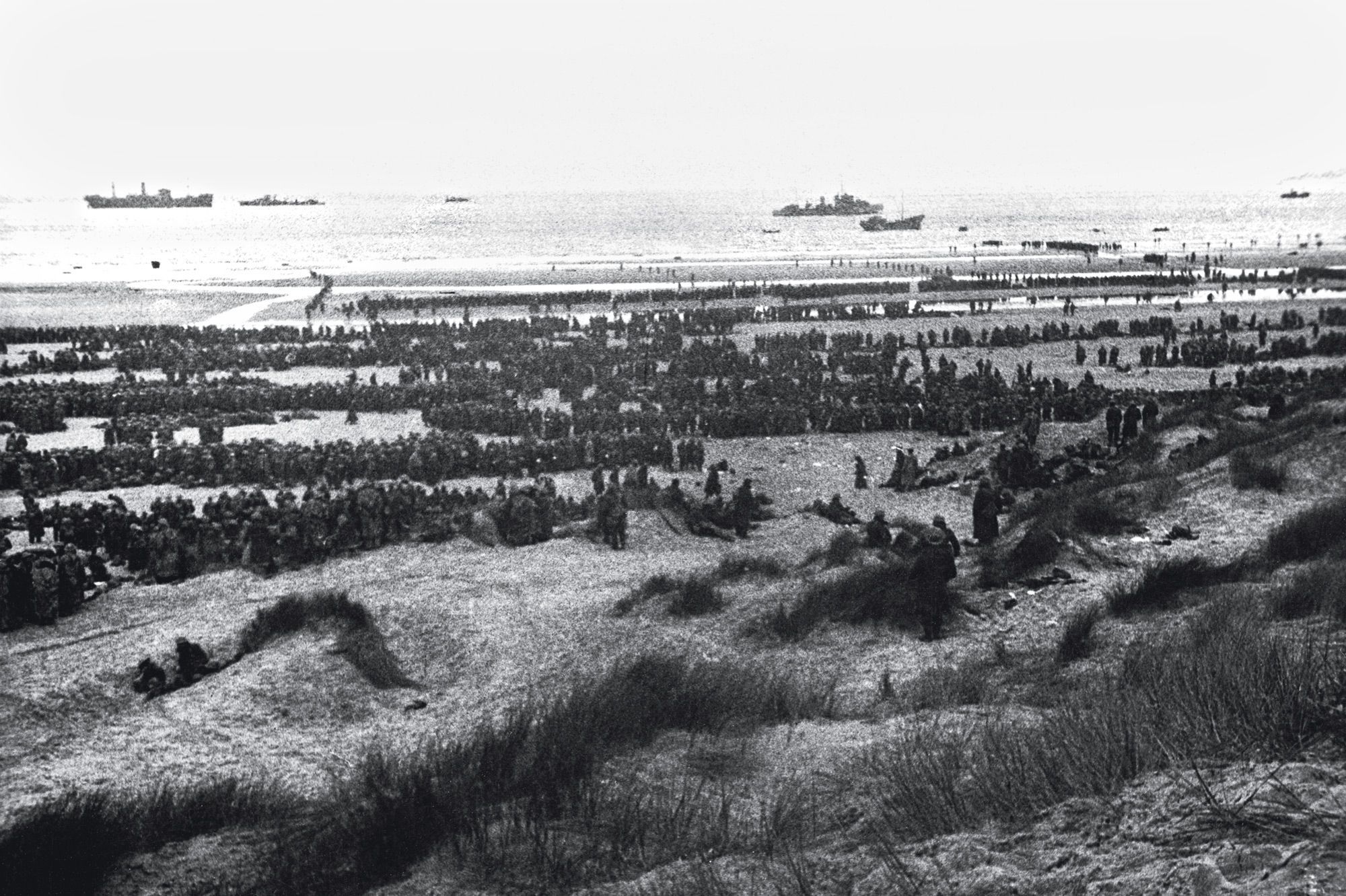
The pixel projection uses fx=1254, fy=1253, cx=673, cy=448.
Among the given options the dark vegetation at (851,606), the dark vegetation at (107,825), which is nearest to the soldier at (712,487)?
the dark vegetation at (851,606)

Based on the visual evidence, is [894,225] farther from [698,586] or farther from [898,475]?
[698,586]

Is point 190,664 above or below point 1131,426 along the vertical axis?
below

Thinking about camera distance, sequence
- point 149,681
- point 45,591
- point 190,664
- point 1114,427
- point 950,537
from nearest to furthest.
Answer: point 149,681 < point 190,664 < point 45,591 < point 950,537 < point 1114,427

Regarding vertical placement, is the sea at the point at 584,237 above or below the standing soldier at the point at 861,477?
above

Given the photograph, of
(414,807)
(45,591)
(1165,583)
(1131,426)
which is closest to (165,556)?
(45,591)

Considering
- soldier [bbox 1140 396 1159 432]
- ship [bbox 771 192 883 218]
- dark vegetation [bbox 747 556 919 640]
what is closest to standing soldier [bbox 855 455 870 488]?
soldier [bbox 1140 396 1159 432]

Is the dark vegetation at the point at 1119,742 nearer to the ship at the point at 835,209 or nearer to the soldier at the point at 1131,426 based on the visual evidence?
the soldier at the point at 1131,426
